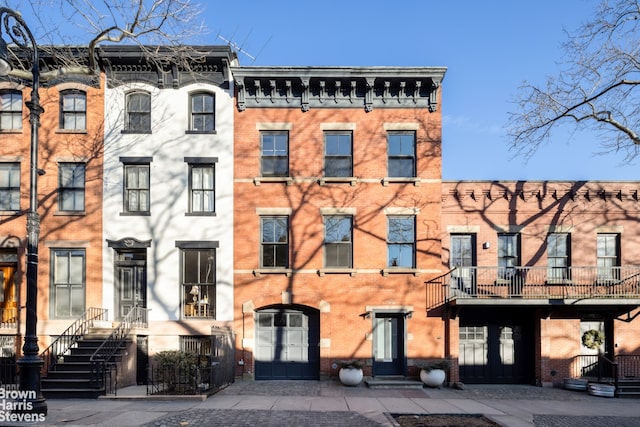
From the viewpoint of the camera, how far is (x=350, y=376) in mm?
16125

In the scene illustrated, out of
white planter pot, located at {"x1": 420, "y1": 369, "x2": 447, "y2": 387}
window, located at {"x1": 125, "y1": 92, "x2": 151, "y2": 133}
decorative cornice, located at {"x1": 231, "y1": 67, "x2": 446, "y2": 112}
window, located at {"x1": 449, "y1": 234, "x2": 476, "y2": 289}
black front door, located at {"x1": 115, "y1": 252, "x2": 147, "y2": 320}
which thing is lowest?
white planter pot, located at {"x1": 420, "y1": 369, "x2": 447, "y2": 387}

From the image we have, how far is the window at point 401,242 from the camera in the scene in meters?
17.8

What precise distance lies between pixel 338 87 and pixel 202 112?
520cm

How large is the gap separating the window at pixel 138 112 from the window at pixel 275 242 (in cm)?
571

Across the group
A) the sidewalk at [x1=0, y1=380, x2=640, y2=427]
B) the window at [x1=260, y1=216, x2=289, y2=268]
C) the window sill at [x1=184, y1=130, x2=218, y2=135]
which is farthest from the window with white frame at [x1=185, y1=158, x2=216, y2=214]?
the sidewalk at [x1=0, y1=380, x2=640, y2=427]

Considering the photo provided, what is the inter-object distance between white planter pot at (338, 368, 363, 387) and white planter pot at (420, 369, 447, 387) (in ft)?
7.27

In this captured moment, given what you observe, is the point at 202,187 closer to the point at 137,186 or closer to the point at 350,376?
the point at 137,186

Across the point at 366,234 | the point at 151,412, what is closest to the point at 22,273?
the point at 151,412

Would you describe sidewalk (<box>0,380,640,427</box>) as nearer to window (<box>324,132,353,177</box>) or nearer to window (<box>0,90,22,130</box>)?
window (<box>324,132,353,177</box>)

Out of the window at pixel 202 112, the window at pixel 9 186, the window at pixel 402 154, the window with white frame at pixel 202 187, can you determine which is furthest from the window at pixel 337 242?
the window at pixel 9 186

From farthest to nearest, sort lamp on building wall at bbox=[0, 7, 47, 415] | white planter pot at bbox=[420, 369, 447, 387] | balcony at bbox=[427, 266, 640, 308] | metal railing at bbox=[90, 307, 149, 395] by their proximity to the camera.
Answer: balcony at bbox=[427, 266, 640, 308] → white planter pot at bbox=[420, 369, 447, 387] → metal railing at bbox=[90, 307, 149, 395] → lamp on building wall at bbox=[0, 7, 47, 415]

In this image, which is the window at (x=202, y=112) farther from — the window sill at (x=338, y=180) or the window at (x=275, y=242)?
the window sill at (x=338, y=180)

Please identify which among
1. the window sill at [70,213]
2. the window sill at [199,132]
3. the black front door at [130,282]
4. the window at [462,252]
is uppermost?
the window sill at [199,132]

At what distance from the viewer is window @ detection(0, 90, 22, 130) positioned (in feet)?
58.4
